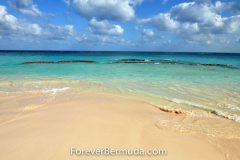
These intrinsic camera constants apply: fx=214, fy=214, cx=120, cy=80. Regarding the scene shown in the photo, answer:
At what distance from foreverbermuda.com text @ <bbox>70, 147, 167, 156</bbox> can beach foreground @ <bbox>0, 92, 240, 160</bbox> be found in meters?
0.08

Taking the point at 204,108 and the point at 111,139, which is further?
the point at 204,108

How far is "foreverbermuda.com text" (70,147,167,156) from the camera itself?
3453mm

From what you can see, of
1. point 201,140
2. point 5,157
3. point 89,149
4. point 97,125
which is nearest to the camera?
point 5,157

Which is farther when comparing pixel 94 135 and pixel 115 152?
pixel 94 135

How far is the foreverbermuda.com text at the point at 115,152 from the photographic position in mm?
3453

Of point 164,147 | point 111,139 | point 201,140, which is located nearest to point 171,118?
point 201,140

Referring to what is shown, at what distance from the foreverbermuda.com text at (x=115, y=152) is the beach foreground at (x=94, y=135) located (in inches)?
3.3

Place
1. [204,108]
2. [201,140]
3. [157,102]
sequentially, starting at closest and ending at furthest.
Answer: [201,140] < [204,108] < [157,102]

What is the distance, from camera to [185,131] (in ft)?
15.3

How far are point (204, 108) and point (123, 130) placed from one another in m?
3.41

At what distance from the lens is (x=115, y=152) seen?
355 cm

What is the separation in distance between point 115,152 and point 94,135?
0.69m

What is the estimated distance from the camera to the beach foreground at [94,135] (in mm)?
3541

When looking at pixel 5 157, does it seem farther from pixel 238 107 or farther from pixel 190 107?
pixel 238 107
